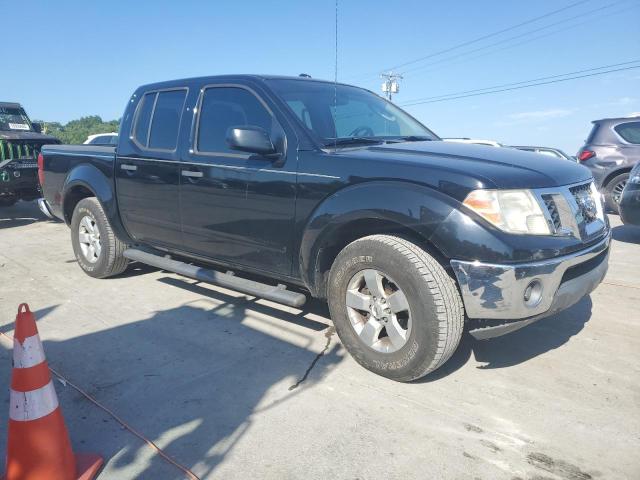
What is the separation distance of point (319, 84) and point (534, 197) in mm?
2026

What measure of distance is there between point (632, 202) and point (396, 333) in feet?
17.2

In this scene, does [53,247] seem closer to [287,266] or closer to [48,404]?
[287,266]

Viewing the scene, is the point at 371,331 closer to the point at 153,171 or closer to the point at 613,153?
the point at 153,171

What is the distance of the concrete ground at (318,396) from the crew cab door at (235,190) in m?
0.62

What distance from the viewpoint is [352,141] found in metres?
3.44

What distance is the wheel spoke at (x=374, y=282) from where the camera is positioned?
114 inches

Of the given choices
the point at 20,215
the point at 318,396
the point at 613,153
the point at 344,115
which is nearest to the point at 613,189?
the point at 613,153

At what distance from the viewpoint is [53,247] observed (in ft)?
22.7

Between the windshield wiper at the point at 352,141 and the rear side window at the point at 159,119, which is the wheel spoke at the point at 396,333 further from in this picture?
the rear side window at the point at 159,119

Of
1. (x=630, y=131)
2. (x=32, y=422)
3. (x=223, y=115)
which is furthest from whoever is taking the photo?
(x=630, y=131)

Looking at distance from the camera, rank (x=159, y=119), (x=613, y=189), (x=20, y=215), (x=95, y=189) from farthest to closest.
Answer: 1. (x=20, y=215)
2. (x=613, y=189)
3. (x=95, y=189)
4. (x=159, y=119)

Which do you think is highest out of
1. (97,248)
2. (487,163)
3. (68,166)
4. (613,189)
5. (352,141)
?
(352,141)

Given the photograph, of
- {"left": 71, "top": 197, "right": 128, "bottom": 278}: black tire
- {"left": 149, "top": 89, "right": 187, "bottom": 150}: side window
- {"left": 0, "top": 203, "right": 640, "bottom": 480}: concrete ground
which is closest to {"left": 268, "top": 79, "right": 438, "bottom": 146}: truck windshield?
{"left": 149, "top": 89, "right": 187, "bottom": 150}: side window

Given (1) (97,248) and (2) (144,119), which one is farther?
(1) (97,248)
